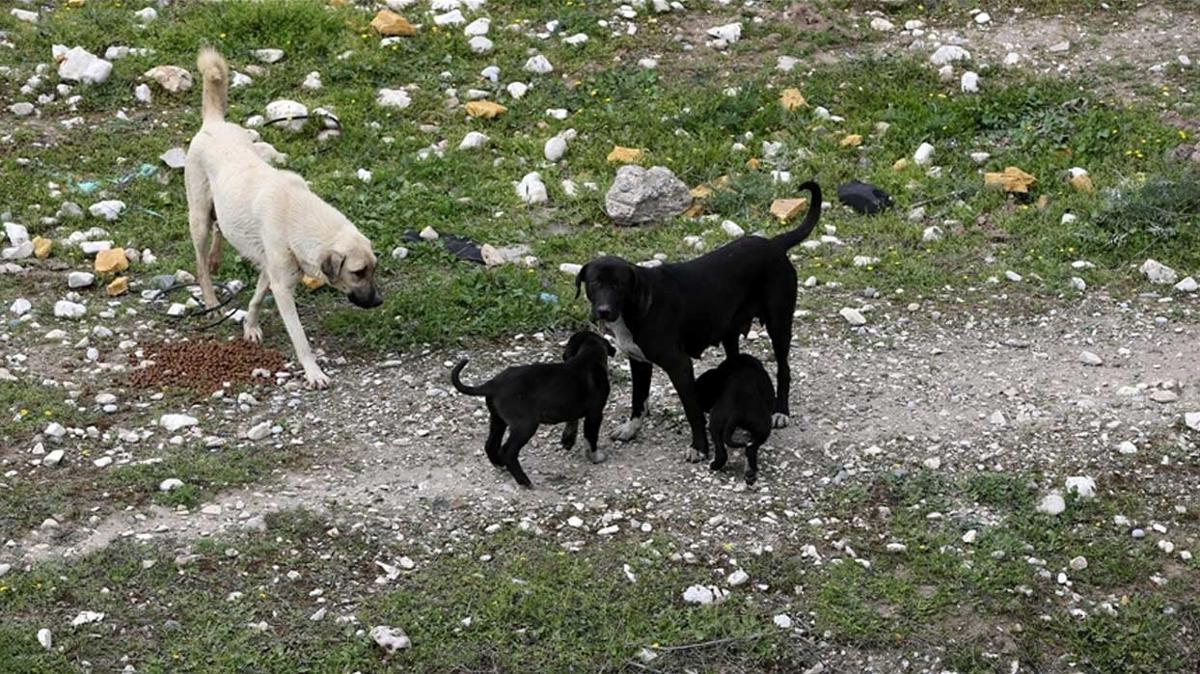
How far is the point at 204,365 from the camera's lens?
9.06 meters

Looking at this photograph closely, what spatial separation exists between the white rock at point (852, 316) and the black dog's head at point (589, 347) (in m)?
2.02

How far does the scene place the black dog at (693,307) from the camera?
762cm

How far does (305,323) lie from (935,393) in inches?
154

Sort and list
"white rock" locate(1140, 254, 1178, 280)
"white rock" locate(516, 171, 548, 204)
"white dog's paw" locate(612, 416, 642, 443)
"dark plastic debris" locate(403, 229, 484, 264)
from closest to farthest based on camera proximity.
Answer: "white dog's paw" locate(612, 416, 642, 443), "white rock" locate(1140, 254, 1178, 280), "dark plastic debris" locate(403, 229, 484, 264), "white rock" locate(516, 171, 548, 204)

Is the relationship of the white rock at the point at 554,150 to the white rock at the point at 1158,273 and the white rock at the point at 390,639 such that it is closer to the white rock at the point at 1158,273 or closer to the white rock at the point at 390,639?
the white rock at the point at 1158,273

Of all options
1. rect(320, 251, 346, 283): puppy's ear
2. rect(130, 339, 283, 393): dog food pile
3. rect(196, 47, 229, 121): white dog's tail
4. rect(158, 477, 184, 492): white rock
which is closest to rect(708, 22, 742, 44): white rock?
rect(196, 47, 229, 121): white dog's tail

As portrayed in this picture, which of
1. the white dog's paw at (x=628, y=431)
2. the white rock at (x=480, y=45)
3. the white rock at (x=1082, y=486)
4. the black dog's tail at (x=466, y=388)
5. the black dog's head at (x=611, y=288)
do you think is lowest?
the white rock at (x=1082, y=486)

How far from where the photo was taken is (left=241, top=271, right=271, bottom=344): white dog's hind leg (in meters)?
9.52

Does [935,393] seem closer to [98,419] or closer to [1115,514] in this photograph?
[1115,514]

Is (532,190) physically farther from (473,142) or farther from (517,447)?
(517,447)

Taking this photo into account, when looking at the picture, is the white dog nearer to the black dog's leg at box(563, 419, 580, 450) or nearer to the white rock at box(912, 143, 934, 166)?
the black dog's leg at box(563, 419, 580, 450)

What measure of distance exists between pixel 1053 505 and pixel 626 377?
8.52 feet

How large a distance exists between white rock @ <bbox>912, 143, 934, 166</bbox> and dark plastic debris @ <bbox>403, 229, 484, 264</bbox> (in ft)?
11.1

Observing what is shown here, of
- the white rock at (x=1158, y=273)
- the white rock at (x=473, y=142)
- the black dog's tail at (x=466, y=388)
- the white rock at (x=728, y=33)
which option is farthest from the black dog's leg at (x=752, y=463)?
the white rock at (x=728, y=33)
